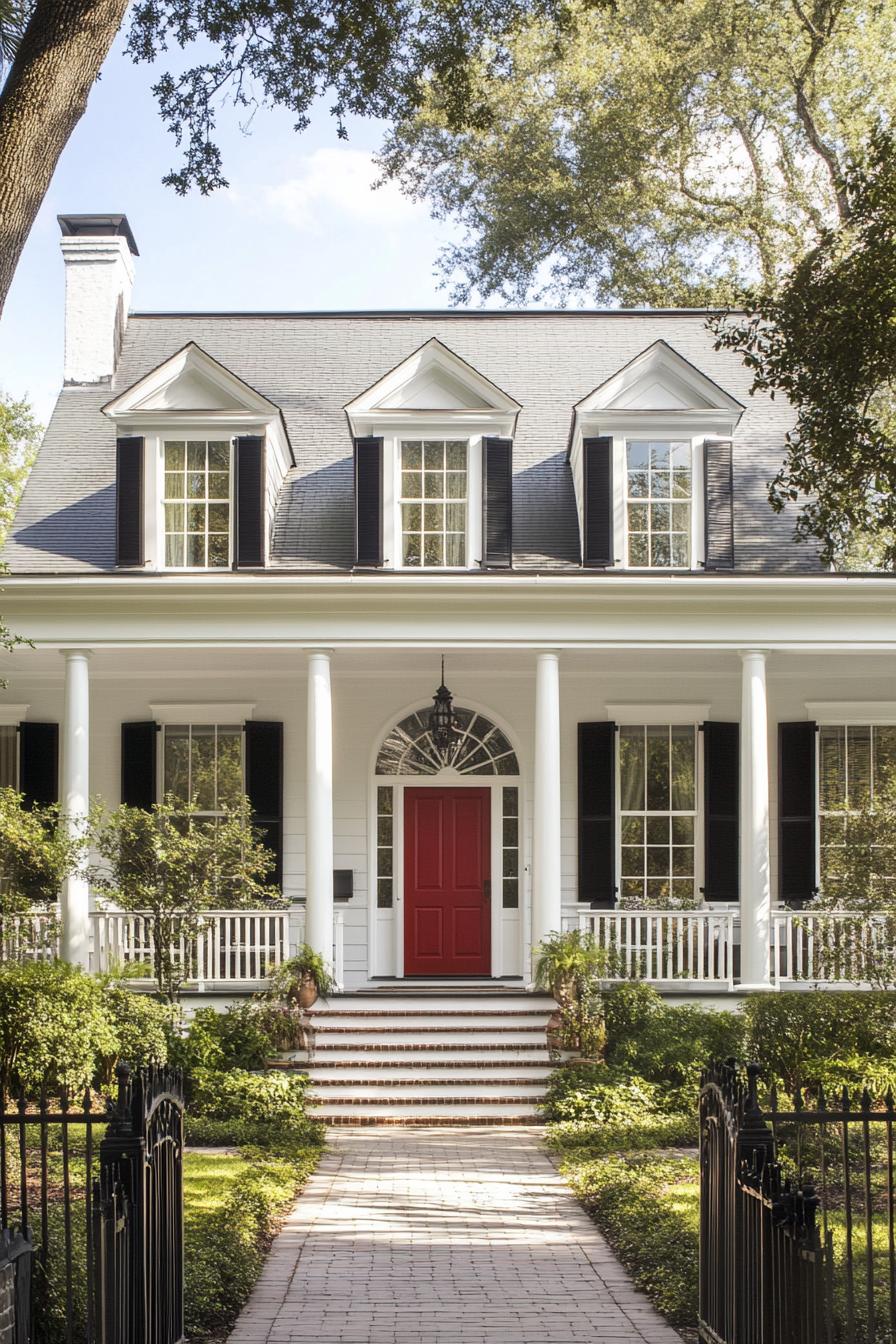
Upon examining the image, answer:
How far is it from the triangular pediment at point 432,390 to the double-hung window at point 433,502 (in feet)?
1.33

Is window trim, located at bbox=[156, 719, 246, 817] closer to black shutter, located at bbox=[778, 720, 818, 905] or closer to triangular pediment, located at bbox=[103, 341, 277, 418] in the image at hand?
triangular pediment, located at bbox=[103, 341, 277, 418]

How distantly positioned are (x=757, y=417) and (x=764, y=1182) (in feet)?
47.7

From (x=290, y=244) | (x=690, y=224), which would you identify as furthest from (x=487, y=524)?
(x=690, y=224)

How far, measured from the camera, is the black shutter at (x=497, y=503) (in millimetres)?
16219

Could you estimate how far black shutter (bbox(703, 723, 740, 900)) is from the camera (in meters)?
17.1

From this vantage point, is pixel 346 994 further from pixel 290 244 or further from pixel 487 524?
Answer: pixel 290 244

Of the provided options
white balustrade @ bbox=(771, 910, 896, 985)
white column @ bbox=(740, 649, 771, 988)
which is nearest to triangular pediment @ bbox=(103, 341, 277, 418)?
white column @ bbox=(740, 649, 771, 988)

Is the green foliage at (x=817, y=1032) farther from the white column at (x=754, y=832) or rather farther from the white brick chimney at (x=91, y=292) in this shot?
the white brick chimney at (x=91, y=292)

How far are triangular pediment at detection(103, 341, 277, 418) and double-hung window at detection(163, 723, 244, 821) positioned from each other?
12.7 feet

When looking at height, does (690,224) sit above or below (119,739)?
above

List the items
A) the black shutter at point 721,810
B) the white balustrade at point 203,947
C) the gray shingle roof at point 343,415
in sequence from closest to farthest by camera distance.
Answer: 1. the white balustrade at point 203,947
2. the gray shingle roof at point 343,415
3. the black shutter at point 721,810

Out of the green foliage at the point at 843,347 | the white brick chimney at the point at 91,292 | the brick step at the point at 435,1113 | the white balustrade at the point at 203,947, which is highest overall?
the white brick chimney at the point at 91,292

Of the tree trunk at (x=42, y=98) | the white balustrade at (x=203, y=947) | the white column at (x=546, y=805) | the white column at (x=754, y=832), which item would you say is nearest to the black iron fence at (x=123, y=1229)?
the tree trunk at (x=42, y=98)

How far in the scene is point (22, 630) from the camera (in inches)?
619
